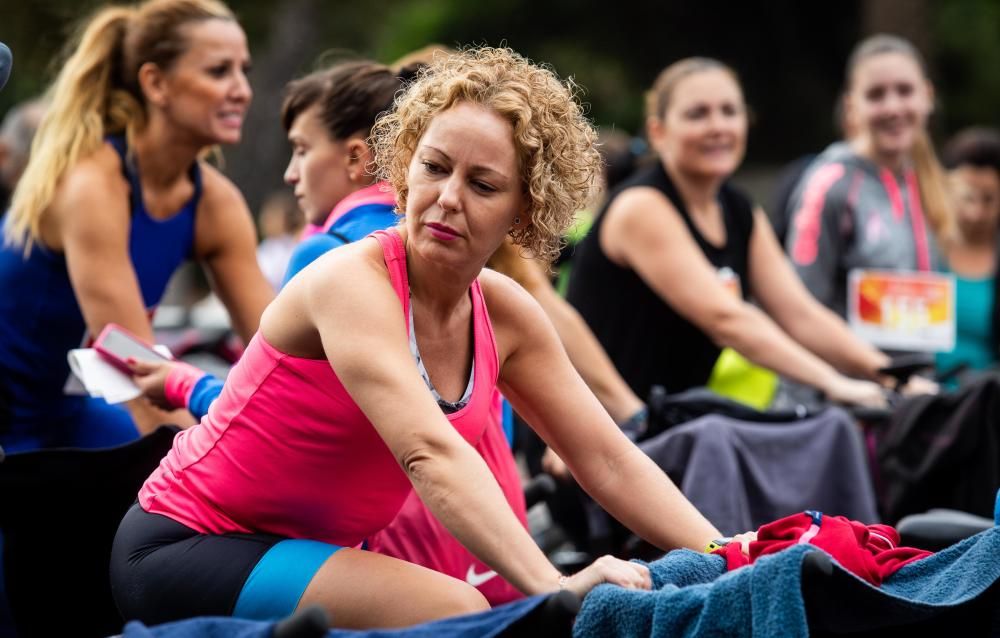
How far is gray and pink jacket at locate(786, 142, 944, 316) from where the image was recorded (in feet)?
19.3

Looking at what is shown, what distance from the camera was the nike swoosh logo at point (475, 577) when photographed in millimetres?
3504

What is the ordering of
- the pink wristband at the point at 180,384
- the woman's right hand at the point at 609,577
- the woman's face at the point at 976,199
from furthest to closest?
the woman's face at the point at 976,199 < the pink wristband at the point at 180,384 < the woman's right hand at the point at 609,577

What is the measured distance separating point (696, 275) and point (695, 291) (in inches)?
2.0

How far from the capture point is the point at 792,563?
214 centimetres

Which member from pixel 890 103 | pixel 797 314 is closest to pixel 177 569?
pixel 797 314

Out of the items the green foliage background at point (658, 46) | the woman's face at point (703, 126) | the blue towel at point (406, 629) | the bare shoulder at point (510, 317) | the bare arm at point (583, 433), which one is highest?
the green foliage background at point (658, 46)

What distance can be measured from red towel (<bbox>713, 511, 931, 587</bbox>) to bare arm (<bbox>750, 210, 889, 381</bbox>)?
8.95 feet

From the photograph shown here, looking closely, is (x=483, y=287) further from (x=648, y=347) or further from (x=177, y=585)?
(x=648, y=347)

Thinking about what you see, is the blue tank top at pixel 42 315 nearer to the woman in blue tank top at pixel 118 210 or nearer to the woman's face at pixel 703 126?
the woman in blue tank top at pixel 118 210

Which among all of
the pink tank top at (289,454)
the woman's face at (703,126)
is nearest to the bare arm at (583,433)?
the pink tank top at (289,454)

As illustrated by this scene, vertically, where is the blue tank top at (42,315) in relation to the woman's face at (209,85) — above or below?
below

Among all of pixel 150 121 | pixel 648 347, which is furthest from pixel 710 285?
pixel 150 121

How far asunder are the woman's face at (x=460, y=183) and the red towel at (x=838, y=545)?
670 millimetres

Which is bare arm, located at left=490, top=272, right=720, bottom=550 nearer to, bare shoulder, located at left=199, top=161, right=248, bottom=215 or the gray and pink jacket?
bare shoulder, located at left=199, top=161, right=248, bottom=215
